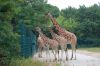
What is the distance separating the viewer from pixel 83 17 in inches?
2324

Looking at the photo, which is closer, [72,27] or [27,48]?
[27,48]

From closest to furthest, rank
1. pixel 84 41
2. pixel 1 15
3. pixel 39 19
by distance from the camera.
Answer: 1. pixel 1 15
2. pixel 39 19
3. pixel 84 41

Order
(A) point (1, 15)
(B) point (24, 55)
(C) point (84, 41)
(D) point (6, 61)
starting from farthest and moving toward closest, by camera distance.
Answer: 1. (C) point (84, 41)
2. (B) point (24, 55)
3. (D) point (6, 61)
4. (A) point (1, 15)

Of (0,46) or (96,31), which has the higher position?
(0,46)

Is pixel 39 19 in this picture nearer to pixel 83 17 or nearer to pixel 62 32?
pixel 62 32

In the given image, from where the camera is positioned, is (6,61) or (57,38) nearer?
(6,61)

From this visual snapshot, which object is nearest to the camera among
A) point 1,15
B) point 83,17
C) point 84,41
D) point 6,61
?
point 1,15

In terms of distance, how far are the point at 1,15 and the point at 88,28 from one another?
42.4m

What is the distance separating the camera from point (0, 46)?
13.6 meters

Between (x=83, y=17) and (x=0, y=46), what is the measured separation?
46.0 m

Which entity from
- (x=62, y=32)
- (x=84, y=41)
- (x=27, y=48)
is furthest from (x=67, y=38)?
(x=84, y=41)

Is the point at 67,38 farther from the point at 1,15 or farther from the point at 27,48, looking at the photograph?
the point at 1,15

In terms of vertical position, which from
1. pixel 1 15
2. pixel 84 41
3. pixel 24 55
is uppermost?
pixel 1 15

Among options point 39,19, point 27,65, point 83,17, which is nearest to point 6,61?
point 27,65
